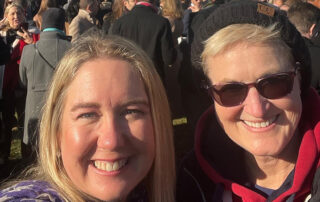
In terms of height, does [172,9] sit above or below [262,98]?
above

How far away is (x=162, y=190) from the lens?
6.34ft

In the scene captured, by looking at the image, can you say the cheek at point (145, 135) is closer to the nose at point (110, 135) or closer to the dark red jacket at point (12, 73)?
the nose at point (110, 135)

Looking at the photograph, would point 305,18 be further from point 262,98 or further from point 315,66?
point 262,98

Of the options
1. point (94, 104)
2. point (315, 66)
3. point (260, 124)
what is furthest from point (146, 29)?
Result: point (94, 104)

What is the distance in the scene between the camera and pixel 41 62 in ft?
14.8

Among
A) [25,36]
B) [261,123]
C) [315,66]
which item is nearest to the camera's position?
[261,123]

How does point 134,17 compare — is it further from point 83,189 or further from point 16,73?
point 83,189

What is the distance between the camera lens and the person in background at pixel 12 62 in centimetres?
526

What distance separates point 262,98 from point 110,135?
0.66 metres

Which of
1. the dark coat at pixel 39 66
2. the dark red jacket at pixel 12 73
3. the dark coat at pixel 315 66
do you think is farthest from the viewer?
the dark red jacket at pixel 12 73

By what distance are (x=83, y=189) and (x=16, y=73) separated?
13.3 ft

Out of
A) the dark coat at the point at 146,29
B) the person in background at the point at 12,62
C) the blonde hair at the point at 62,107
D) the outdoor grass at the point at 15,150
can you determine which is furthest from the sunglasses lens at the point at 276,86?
the outdoor grass at the point at 15,150

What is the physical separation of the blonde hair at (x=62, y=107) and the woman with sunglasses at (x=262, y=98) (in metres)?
0.25

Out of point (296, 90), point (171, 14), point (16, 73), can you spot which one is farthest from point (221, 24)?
point (171, 14)
